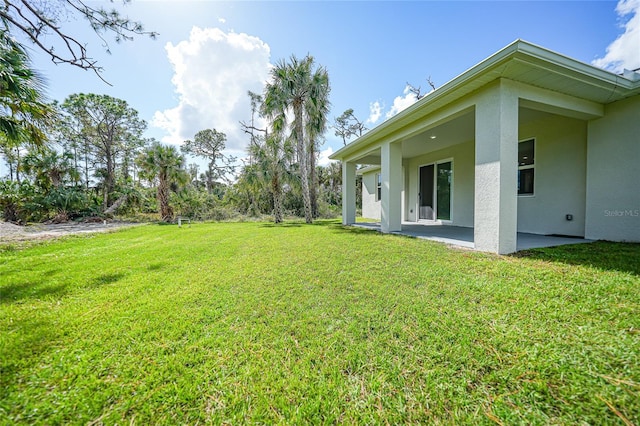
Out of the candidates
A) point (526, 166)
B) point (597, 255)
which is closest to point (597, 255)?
point (597, 255)

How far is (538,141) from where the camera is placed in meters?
6.04

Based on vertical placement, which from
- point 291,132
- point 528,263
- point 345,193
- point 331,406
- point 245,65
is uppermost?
point 245,65

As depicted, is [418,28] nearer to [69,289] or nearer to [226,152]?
[69,289]

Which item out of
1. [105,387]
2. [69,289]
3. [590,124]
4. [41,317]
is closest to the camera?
[105,387]

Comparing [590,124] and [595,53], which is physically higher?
[595,53]

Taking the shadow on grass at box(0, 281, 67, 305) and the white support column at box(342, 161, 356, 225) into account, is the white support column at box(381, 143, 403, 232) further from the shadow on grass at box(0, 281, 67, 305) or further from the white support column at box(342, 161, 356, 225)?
the shadow on grass at box(0, 281, 67, 305)

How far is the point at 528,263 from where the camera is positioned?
138 inches

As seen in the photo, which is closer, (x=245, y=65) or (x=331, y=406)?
(x=331, y=406)

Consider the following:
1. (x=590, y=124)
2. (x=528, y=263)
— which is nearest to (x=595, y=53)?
(x=590, y=124)

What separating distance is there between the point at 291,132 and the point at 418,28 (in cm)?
682

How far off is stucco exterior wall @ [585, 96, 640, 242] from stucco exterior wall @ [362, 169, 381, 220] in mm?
8363

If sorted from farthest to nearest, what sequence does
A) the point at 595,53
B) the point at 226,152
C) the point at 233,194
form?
1. the point at 226,152
2. the point at 233,194
3. the point at 595,53

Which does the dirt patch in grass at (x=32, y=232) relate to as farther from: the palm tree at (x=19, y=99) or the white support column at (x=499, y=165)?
the white support column at (x=499, y=165)

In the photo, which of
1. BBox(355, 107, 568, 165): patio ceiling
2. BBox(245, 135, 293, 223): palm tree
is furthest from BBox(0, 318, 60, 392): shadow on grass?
BBox(245, 135, 293, 223): palm tree
